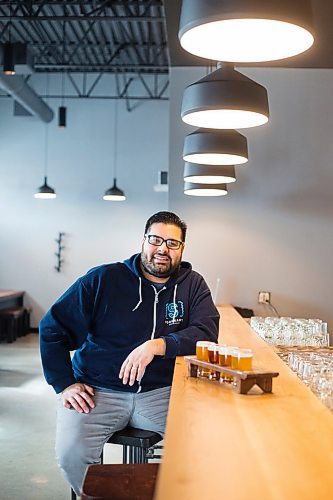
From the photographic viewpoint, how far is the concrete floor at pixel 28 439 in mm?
4719

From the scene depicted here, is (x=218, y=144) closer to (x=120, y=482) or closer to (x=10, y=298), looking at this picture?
(x=120, y=482)

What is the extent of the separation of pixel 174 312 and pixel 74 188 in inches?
403

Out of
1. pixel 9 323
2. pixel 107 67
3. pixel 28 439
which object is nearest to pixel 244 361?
pixel 28 439

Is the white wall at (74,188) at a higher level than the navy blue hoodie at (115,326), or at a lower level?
higher

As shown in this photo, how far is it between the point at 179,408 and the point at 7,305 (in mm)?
10900

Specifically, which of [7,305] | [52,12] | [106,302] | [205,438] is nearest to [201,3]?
[205,438]

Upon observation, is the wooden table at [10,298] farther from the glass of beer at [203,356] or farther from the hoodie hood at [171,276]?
the glass of beer at [203,356]

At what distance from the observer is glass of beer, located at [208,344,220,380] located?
3.02m

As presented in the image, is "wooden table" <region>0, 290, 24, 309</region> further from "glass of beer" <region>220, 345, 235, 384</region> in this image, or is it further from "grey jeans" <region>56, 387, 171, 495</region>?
"glass of beer" <region>220, 345, 235, 384</region>

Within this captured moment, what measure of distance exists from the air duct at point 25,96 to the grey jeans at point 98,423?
307 inches

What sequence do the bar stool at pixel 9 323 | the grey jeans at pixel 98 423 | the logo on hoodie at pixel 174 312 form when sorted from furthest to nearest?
1. the bar stool at pixel 9 323
2. the logo on hoodie at pixel 174 312
3. the grey jeans at pixel 98 423

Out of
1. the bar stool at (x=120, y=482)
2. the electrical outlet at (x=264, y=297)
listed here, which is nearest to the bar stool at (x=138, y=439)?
the bar stool at (x=120, y=482)

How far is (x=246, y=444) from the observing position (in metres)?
2.10

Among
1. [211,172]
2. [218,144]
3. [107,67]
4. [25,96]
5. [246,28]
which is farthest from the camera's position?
[107,67]
